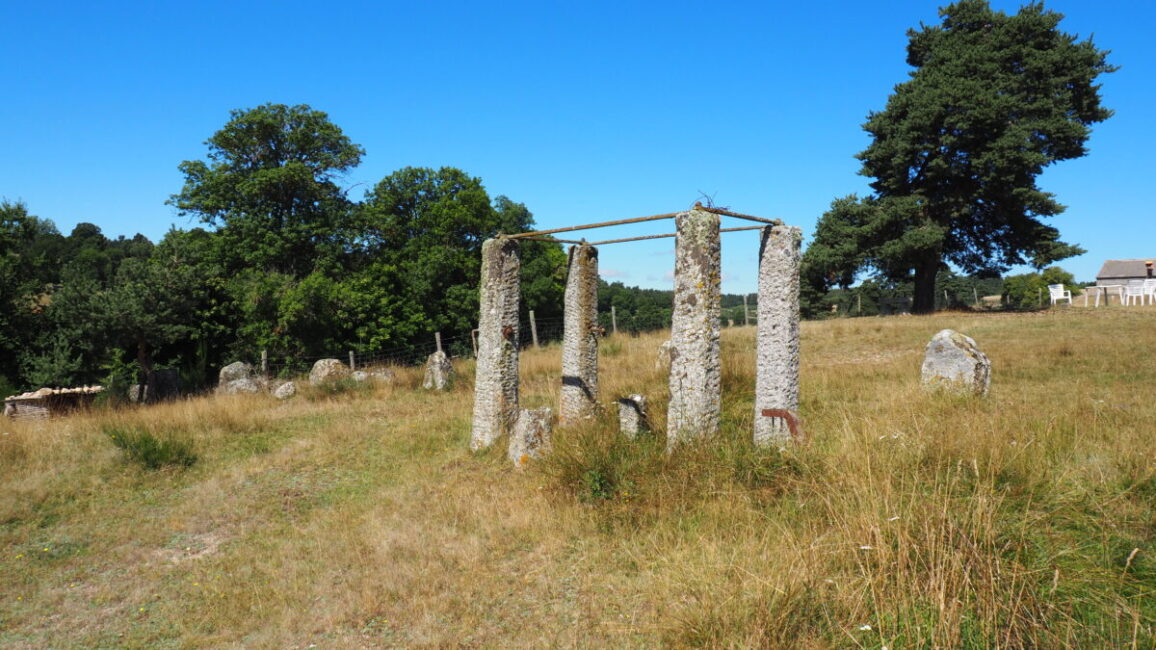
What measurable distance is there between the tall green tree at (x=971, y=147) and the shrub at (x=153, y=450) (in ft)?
68.4

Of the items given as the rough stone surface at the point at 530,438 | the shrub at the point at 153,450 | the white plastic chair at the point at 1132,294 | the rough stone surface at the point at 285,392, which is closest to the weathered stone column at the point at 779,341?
the rough stone surface at the point at 530,438

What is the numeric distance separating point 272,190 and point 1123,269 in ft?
184

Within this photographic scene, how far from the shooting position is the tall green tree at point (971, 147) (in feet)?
67.4

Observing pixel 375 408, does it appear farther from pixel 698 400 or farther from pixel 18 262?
pixel 18 262

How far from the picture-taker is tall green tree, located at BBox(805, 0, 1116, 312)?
20547mm

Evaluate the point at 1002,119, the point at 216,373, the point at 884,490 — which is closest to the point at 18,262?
the point at 216,373

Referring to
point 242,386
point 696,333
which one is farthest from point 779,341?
point 242,386

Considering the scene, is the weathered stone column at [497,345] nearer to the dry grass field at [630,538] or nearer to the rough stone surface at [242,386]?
the dry grass field at [630,538]

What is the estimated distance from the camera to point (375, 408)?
12.0 metres

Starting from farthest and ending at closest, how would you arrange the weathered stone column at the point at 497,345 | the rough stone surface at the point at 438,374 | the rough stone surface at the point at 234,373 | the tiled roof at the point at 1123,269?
the tiled roof at the point at 1123,269
the rough stone surface at the point at 234,373
the rough stone surface at the point at 438,374
the weathered stone column at the point at 497,345

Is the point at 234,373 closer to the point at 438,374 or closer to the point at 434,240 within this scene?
the point at 438,374

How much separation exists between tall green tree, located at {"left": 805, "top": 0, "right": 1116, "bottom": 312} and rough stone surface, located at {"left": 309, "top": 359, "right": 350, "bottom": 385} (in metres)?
17.2

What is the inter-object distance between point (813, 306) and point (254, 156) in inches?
1229

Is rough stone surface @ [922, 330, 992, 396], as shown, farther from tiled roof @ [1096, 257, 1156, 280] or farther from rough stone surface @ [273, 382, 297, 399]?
tiled roof @ [1096, 257, 1156, 280]
